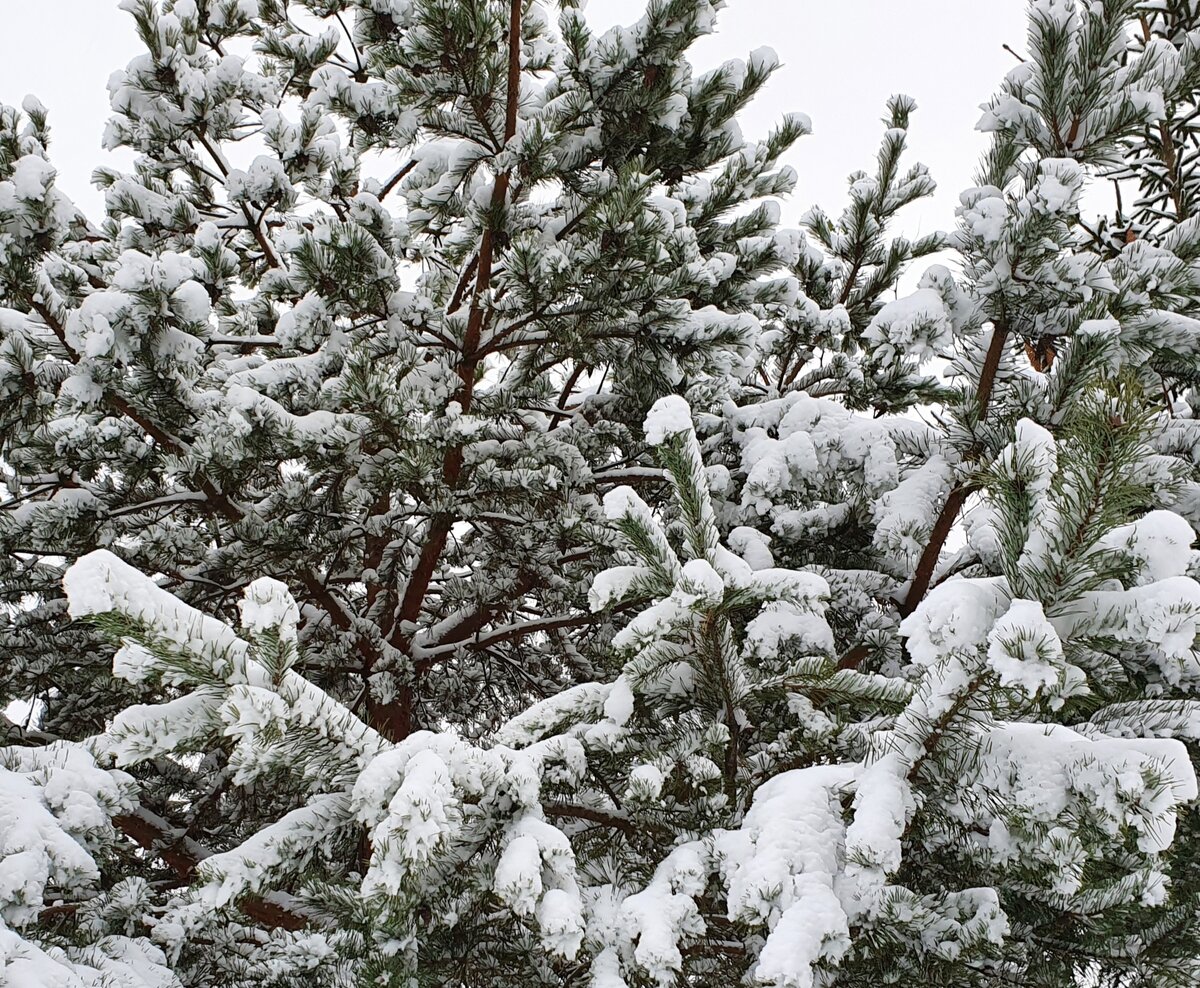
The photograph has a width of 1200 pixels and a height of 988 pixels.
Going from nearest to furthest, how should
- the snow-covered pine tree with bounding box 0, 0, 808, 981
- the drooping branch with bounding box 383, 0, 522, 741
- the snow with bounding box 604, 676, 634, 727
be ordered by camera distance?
1. the snow with bounding box 604, 676, 634, 727
2. the snow-covered pine tree with bounding box 0, 0, 808, 981
3. the drooping branch with bounding box 383, 0, 522, 741

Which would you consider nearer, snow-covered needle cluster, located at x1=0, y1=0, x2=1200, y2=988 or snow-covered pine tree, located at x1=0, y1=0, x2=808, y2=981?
snow-covered needle cluster, located at x1=0, y1=0, x2=1200, y2=988

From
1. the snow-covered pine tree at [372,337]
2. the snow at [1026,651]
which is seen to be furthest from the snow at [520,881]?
the snow-covered pine tree at [372,337]

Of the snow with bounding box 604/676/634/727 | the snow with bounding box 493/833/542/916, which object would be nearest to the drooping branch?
the snow with bounding box 604/676/634/727

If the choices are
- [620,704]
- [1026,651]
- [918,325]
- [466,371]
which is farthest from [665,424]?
[466,371]

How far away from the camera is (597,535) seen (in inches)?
146

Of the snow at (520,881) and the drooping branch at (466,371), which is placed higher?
the drooping branch at (466,371)

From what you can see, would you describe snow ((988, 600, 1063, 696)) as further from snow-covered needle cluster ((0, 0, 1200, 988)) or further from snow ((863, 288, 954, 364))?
snow ((863, 288, 954, 364))

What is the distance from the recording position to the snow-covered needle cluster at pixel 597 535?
1.63 metres

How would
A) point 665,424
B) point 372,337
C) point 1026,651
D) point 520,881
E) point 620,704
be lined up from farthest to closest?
point 372,337, point 620,704, point 665,424, point 520,881, point 1026,651

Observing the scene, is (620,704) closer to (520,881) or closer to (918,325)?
(520,881)

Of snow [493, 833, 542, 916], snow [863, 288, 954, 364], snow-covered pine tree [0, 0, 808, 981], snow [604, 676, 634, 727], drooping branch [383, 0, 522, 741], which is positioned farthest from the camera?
drooping branch [383, 0, 522, 741]

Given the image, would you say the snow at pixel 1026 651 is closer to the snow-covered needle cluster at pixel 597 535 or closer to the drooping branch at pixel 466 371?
the snow-covered needle cluster at pixel 597 535

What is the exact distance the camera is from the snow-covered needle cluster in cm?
163

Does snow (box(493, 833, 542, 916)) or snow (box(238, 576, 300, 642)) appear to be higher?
snow (box(238, 576, 300, 642))
